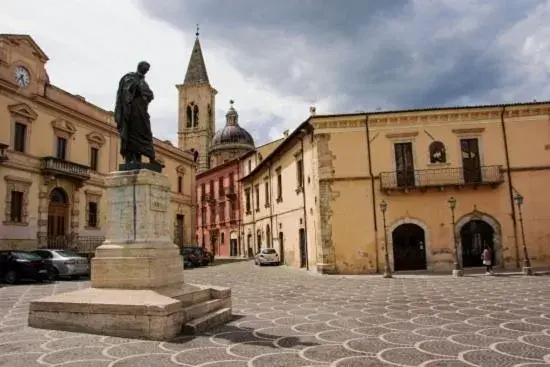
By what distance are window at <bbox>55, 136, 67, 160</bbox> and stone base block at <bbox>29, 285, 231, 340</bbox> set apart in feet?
61.1

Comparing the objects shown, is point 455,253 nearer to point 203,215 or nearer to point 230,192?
point 230,192

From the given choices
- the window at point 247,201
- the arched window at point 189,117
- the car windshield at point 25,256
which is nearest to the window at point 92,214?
the car windshield at point 25,256

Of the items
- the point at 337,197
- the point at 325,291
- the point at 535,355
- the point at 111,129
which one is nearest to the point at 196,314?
the point at 535,355

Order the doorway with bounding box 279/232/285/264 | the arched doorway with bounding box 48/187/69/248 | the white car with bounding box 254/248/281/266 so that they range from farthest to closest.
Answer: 1. the doorway with bounding box 279/232/285/264
2. the white car with bounding box 254/248/281/266
3. the arched doorway with bounding box 48/187/69/248

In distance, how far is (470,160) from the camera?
2145 centimetres

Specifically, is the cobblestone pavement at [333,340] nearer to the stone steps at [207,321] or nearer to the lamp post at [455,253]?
the stone steps at [207,321]

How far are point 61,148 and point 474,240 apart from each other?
21784 mm

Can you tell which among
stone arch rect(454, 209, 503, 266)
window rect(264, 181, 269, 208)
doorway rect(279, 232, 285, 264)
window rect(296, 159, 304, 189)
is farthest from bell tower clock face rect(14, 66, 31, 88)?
stone arch rect(454, 209, 503, 266)

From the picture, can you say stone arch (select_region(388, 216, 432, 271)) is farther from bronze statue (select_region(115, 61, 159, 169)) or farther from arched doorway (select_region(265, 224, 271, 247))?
bronze statue (select_region(115, 61, 159, 169))

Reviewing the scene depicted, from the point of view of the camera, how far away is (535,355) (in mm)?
5184

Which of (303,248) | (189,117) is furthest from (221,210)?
(189,117)

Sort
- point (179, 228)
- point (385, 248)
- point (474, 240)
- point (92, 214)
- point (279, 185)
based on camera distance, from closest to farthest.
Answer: point (385, 248)
point (474, 240)
point (92, 214)
point (279, 185)
point (179, 228)

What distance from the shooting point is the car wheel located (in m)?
17.0

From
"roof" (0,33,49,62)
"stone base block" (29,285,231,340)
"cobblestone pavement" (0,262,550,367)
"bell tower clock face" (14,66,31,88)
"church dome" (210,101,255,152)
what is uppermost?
"church dome" (210,101,255,152)
